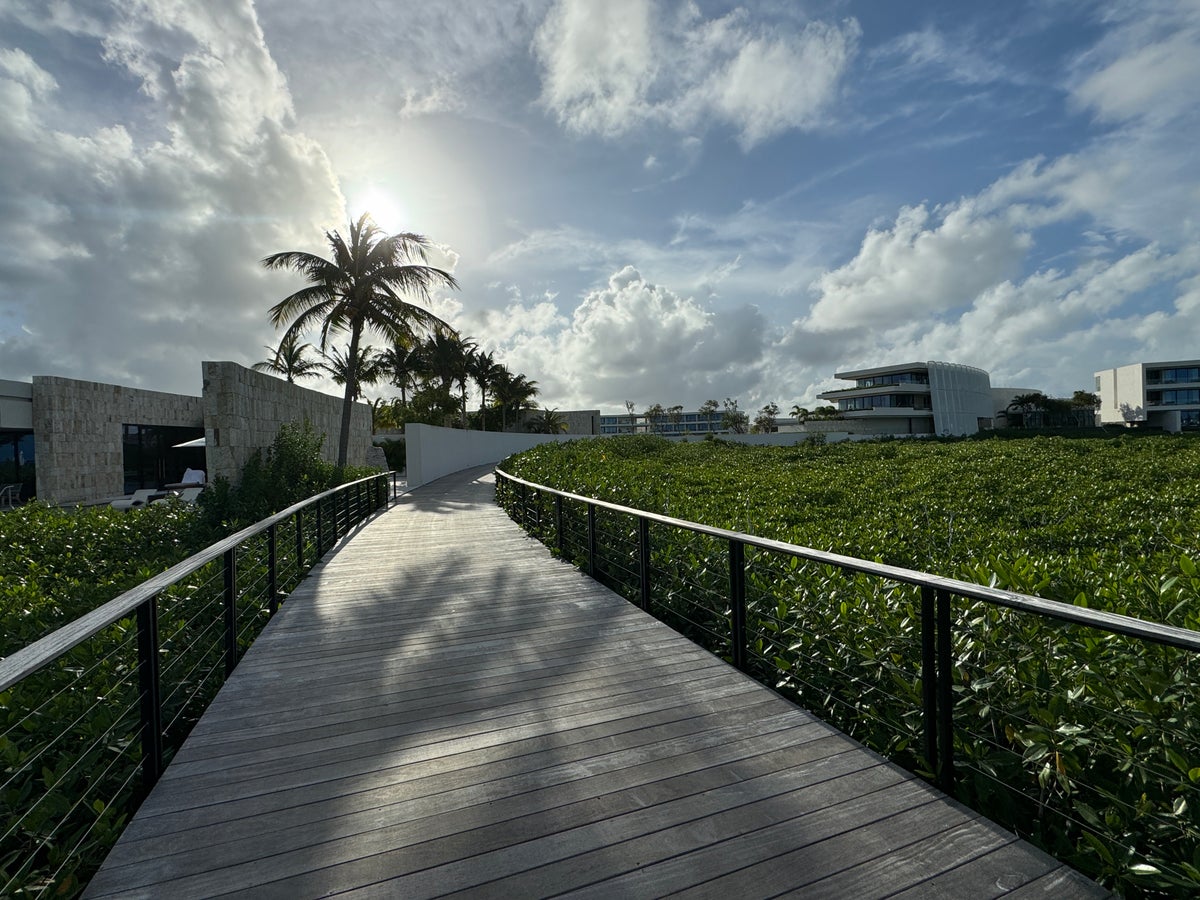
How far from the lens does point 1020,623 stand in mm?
2947

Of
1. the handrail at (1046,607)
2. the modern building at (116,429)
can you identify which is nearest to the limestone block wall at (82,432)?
the modern building at (116,429)

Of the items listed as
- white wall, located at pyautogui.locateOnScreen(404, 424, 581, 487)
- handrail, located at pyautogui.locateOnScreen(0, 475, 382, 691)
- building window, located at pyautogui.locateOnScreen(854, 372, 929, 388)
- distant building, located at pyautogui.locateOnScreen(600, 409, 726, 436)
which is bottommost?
handrail, located at pyautogui.locateOnScreen(0, 475, 382, 691)

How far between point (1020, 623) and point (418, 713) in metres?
3.17

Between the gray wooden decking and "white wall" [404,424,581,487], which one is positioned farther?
"white wall" [404,424,581,487]

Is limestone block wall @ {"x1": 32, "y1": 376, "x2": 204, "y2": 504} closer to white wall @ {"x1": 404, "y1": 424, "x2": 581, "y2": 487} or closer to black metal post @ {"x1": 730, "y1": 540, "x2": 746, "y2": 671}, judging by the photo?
white wall @ {"x1": 404, "y1": 424, "x2": 581, "y2": 487}

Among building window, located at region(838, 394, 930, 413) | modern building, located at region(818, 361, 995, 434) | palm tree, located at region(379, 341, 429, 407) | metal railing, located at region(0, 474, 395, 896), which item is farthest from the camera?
building window, located at region(838, 394, 930, 413)

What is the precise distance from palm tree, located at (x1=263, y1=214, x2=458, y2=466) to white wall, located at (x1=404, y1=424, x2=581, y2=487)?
2.31 meters

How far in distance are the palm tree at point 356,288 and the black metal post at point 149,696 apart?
16624 millimetres

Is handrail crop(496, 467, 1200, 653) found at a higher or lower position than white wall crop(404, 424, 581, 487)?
lower

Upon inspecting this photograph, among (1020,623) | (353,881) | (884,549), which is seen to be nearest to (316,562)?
(353,881)

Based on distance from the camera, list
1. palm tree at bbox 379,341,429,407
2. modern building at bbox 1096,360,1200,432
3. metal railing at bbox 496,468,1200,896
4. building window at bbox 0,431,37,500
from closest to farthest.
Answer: metal railing at bbox 496,468,1200,896
building window at bbox 0,431,37,500
palm tree at bbox 379,341,429,407
modern building at bbox 1096,360,1200,432

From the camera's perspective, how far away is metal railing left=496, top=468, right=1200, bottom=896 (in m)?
1.87

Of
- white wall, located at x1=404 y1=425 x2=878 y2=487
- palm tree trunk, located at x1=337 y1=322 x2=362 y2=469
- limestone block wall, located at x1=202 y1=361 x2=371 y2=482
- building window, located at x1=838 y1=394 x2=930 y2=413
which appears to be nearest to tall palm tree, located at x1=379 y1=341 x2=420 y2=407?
white wall, located at x1=404 y1=425 x2=878 y2=487

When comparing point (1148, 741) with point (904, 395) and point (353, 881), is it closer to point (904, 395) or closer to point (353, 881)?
point (353, 881)
